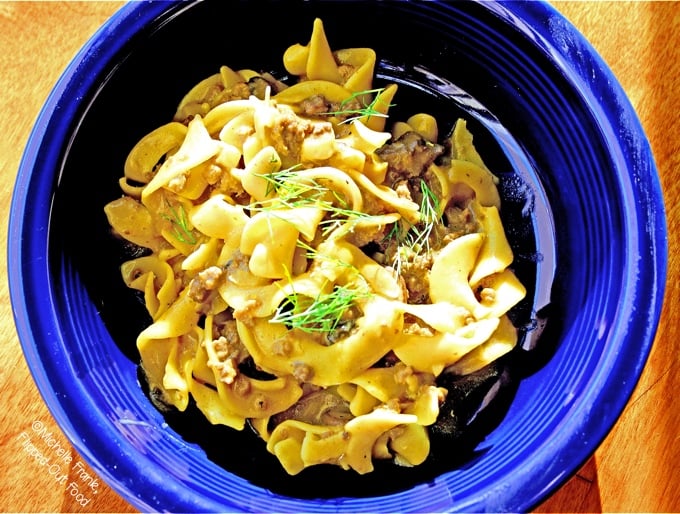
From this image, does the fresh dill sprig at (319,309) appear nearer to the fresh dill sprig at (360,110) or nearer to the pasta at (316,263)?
the pasta at (316,263)

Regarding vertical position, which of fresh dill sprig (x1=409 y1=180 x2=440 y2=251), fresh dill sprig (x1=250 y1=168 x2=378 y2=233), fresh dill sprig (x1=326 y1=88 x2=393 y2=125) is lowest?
fresh dill sprig (x1=250 y1=168 x2=378 y2=233)

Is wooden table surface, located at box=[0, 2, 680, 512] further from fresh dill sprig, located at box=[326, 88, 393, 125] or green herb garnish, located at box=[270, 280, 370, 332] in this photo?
green herb garnish, located at box=[270, 280, 370, 332]

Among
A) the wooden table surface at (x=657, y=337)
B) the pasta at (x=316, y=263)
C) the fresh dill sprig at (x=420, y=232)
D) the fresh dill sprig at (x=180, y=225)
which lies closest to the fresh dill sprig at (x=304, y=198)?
the pasta at (x=316, y=263)

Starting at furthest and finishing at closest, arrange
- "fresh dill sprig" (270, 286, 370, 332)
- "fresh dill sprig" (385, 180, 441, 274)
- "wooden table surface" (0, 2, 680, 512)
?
"wooden table surface" (0, 2, 680, 512) → "fresh dill sprig" (385, 180, 441, 274) → "fresh dill sprig" (270, 286, 370, 332)

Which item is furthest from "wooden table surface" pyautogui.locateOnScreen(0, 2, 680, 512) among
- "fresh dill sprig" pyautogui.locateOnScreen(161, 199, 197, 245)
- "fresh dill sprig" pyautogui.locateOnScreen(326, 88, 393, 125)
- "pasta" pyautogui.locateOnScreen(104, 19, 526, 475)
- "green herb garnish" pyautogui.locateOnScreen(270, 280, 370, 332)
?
"green herb garnish" pyautogui.locateOnScreen(270, 280, 370, 332)

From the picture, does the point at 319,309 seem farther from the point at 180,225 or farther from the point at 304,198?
the point at 180,225

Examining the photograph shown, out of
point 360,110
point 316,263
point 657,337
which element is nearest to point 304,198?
point 316,263
